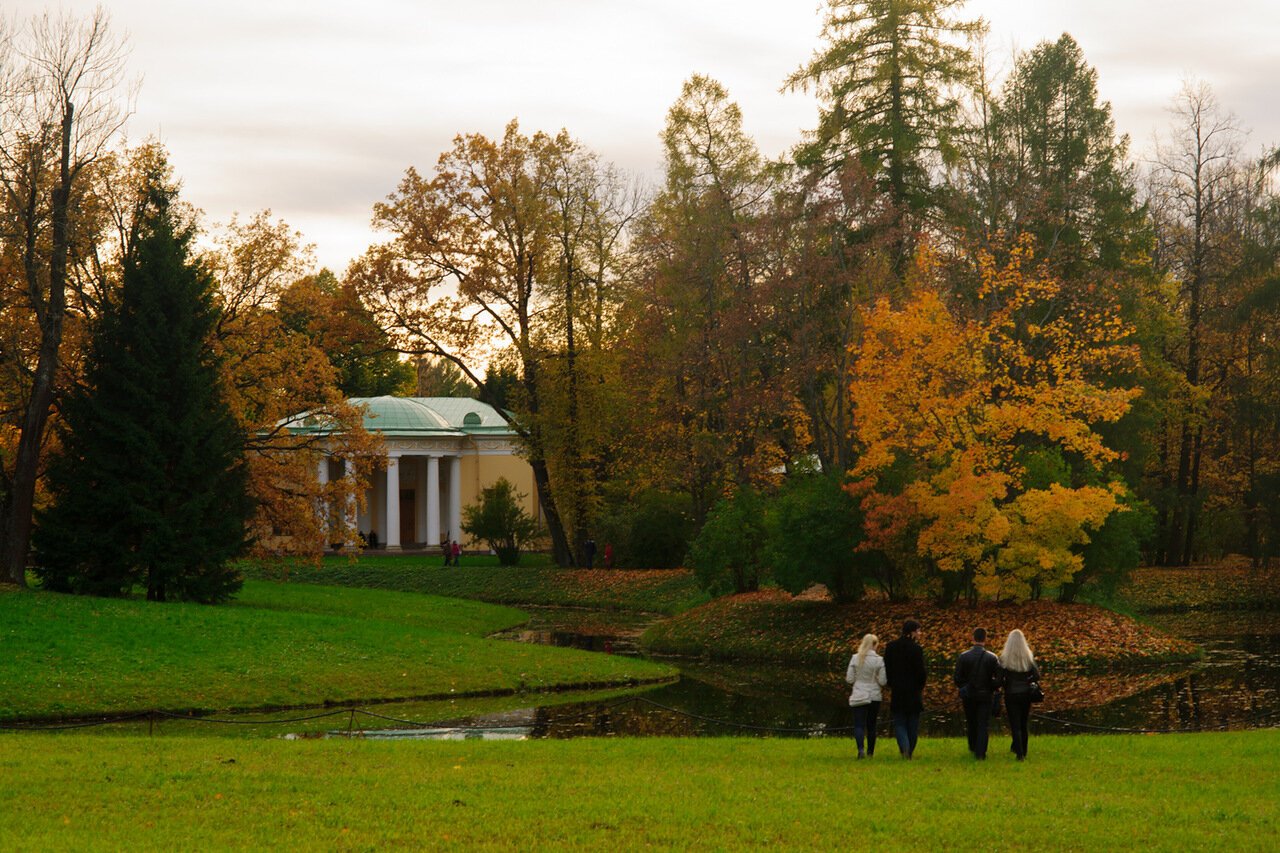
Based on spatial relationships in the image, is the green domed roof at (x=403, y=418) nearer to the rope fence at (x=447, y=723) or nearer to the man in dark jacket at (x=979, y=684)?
the rope fence at (x=447, y=723)

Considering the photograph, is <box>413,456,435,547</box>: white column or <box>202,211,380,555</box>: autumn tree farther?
<box>413,456,435,547</box>: white column

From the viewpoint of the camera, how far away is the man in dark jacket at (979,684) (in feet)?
47.0

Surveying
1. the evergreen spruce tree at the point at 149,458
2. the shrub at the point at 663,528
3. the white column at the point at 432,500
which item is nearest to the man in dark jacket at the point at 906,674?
the evergreen spruce tree at the point at 149,458

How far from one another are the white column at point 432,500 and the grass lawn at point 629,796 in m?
49.2

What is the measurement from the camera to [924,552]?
27.8 m

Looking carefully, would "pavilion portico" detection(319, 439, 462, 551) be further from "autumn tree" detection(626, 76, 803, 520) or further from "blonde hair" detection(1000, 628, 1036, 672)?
"blonde hair" detection(1000, 628, 1036, 672)

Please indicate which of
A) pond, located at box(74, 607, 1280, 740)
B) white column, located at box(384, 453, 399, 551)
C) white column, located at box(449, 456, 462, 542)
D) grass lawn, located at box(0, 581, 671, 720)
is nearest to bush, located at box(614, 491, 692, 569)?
grass lawn, located at box(0, 581, 671, 720)

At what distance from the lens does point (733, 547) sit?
35062mm

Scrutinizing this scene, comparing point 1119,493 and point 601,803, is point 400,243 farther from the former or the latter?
point 601,803

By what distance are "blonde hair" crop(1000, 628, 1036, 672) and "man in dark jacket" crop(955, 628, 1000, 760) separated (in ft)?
0.39

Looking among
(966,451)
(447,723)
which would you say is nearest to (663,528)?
(966,451)

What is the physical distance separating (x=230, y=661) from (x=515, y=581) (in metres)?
25.4

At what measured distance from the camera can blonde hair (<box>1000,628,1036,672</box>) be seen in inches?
568

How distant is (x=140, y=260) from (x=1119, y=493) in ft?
75.9
